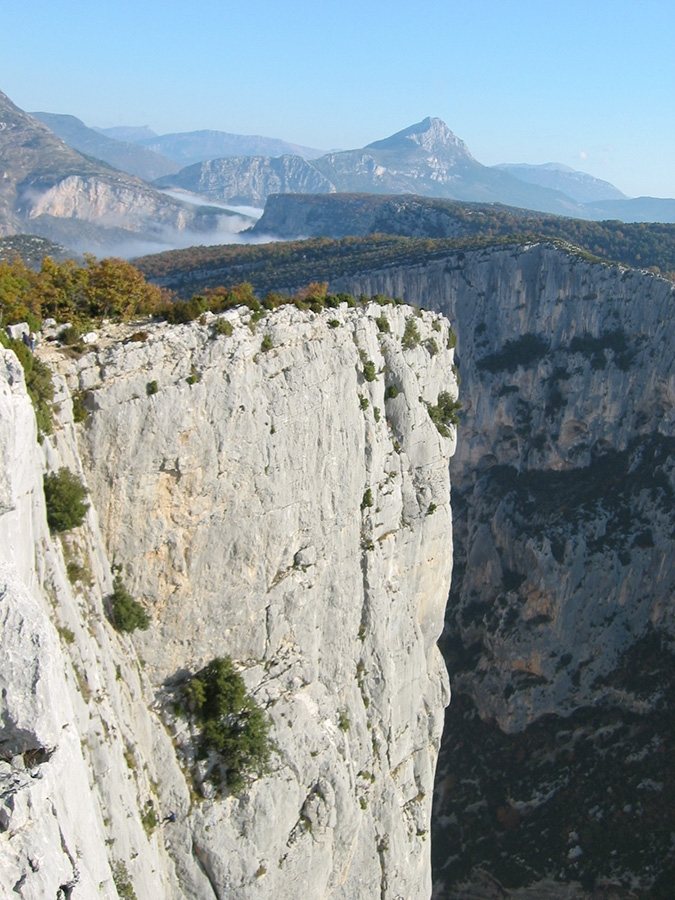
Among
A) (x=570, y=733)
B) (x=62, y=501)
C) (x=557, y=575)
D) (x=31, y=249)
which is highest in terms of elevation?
(x=31, y=249)

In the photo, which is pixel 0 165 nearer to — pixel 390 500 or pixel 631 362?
pixel 631 362

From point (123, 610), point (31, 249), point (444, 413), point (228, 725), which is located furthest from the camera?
point (31, 249)

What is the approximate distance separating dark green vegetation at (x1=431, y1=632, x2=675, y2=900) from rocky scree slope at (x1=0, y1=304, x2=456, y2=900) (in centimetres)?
1622

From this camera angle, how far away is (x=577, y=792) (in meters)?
42.2

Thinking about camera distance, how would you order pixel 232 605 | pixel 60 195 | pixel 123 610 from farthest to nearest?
1. pixel 60 195
2. pixel 232 605
3. pixel 123 610

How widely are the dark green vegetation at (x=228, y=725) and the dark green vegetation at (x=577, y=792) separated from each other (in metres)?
28.0

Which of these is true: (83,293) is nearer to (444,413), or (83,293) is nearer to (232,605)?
(232,605)

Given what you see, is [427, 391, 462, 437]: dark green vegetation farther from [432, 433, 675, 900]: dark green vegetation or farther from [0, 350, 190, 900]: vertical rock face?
[432, 433, 675, 900]: dark green vegetation

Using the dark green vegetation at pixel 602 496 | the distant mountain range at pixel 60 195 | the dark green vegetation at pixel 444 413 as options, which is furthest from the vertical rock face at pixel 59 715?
the distant mountain range at pixel 60 195

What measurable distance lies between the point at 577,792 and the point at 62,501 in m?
38.3

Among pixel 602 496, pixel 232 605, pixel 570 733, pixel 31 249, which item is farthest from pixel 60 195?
pixel 232 605

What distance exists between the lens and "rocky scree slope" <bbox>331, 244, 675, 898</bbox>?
41281 millimetres

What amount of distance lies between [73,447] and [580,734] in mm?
39819

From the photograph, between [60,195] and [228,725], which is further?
[60,195]
